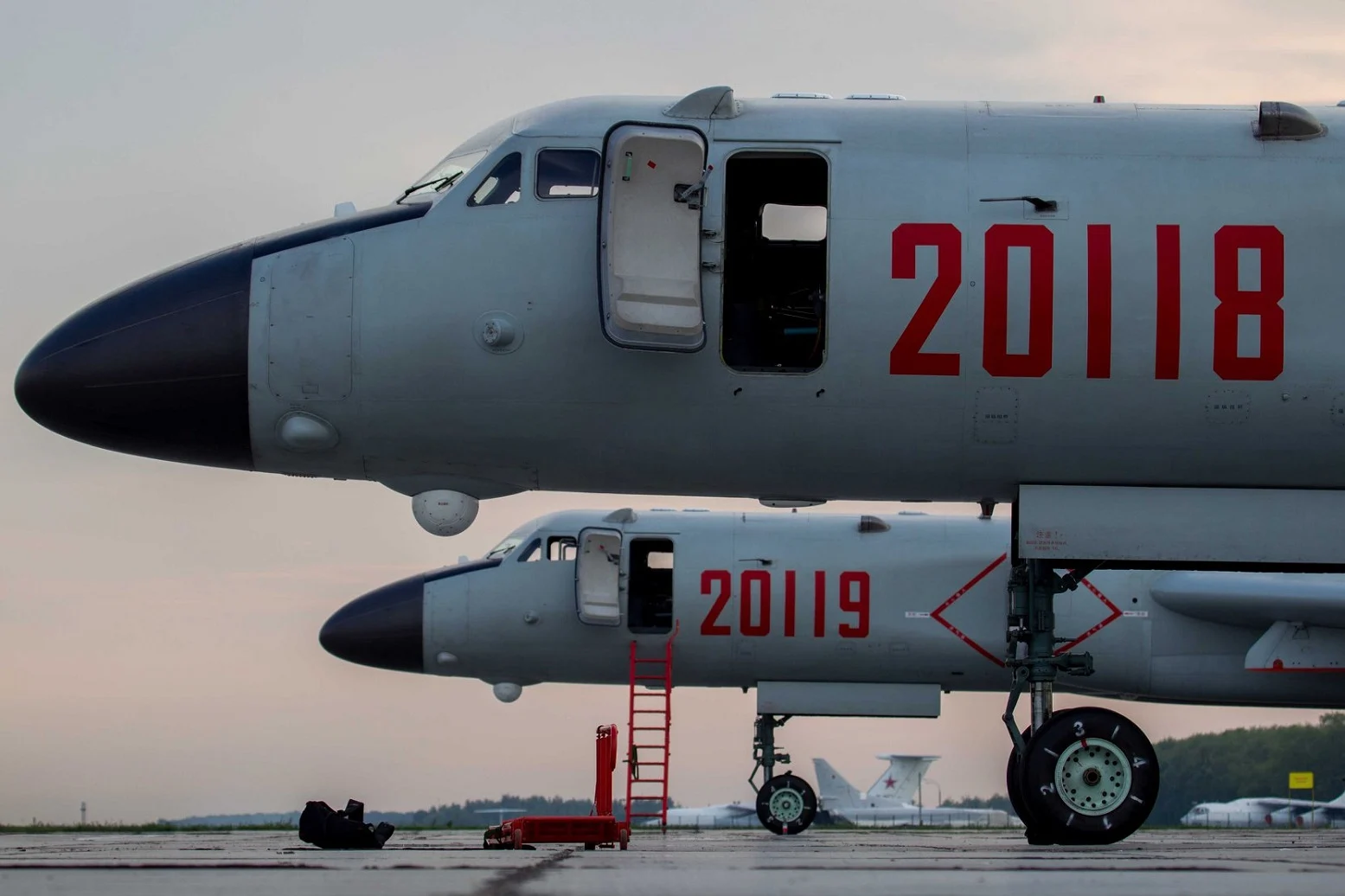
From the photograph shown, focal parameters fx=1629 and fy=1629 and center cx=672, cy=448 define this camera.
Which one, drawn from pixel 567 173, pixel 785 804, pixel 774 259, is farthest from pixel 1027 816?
pixel 785 804

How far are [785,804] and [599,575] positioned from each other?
15.9 feet

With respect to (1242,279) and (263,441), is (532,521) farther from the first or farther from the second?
(1242,279)

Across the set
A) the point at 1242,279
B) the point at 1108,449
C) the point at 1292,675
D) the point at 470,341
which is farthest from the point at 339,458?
the point at 1292,675

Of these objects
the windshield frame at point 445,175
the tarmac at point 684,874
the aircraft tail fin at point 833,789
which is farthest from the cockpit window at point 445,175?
the aircraft tail fin at point 833,789

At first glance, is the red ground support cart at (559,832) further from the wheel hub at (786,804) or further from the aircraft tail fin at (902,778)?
the aircraft tail fin at (902,778)

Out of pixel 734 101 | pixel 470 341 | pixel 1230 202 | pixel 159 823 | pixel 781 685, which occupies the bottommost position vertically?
pixel 159 823

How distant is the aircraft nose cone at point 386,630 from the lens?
2422 centimetres

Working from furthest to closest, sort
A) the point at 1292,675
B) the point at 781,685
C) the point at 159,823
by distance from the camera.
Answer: the point at 159,823 < the point at 781,685 < the point at 1292,675

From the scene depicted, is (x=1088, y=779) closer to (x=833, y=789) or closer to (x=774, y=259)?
(x=774, y=259)

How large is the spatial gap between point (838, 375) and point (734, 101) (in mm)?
2168

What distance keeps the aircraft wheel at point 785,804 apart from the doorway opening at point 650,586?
10.9 feet

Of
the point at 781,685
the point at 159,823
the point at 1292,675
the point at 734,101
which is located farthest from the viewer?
the point at 159,823

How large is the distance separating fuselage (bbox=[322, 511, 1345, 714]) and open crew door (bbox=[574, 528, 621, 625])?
0.08 feet

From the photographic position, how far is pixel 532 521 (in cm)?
2441
